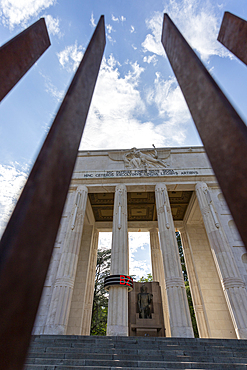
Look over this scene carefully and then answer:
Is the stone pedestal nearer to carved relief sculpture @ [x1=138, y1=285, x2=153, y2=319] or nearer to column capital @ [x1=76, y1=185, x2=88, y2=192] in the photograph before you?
carved relief sculpture @ [x1=138, y1=285, x2=153, y2=319]

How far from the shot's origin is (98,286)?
1183 inches

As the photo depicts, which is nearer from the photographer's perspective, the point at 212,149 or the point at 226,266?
the point at 212,149

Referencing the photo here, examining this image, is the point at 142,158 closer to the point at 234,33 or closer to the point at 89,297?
the point at 89,297

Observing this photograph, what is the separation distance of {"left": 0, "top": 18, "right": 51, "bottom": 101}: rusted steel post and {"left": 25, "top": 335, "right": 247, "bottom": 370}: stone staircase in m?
7.75

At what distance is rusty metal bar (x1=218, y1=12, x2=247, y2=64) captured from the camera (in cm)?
334

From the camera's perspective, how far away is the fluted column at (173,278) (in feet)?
43.4

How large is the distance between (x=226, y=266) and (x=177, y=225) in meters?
10.2

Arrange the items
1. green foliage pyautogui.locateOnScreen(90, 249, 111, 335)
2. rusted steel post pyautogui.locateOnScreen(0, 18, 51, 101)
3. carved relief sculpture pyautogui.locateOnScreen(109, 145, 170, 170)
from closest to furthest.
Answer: rusted steel post pyautogui.locateOnScreen(0, 18, 51, 101) → carved relief sculpture pyautogui.locateOnScreen(109, 145, 170, 170) → green foliage pyautogui.locateOnScreen(90, 249, 111, 335)

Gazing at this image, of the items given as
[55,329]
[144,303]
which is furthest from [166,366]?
[144,303]

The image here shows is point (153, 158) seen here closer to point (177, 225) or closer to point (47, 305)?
point (177, 225)

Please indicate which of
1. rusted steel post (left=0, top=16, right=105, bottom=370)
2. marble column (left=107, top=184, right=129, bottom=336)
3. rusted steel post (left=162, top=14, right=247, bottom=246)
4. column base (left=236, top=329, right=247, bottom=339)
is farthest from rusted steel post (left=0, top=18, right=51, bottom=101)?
column base (left=236, top=329, right=247, bottom=339)

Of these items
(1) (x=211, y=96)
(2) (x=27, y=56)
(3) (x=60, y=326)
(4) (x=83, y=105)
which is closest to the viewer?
(1) (x=211, y=96)

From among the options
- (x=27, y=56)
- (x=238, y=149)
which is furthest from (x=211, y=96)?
(x=27, y=56)

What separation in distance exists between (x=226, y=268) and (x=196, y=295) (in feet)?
23.7
